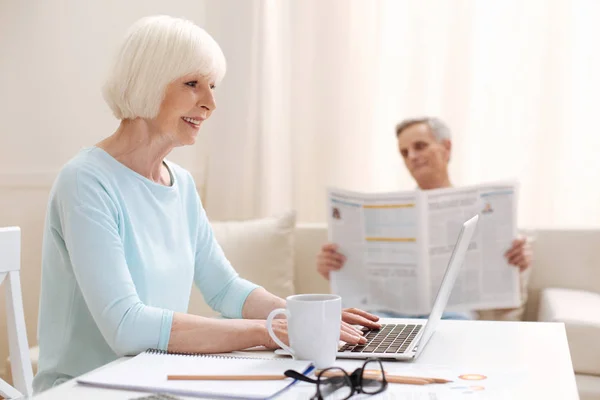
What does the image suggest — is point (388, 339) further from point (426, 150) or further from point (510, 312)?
point (426, 150)

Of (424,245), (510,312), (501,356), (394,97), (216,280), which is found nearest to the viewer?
(501,356)

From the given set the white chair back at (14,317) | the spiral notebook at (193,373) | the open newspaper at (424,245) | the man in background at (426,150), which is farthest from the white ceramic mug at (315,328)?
the man in background at (426,150)

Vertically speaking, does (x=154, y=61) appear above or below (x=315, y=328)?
above

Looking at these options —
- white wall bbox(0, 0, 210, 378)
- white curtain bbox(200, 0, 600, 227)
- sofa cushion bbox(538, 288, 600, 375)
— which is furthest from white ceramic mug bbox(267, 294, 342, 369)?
white wall bbox(0, 0, 210, 378)

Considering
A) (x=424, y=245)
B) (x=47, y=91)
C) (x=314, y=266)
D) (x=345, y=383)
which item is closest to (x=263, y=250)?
(x=314, y=266)

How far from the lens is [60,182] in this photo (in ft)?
4.08

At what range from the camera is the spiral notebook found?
2.70 ft

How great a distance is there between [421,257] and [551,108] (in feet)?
3.29

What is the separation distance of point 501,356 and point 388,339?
0.17m

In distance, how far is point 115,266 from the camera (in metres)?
1.13

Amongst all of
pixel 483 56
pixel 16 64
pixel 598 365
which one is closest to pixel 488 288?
pixel 598 365

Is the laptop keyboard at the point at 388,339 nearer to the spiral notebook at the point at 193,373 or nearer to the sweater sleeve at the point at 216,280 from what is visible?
the spiral notebook at the point at 193,373

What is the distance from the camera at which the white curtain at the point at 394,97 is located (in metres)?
2.66

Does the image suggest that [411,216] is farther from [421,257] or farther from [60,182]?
[60,182]
